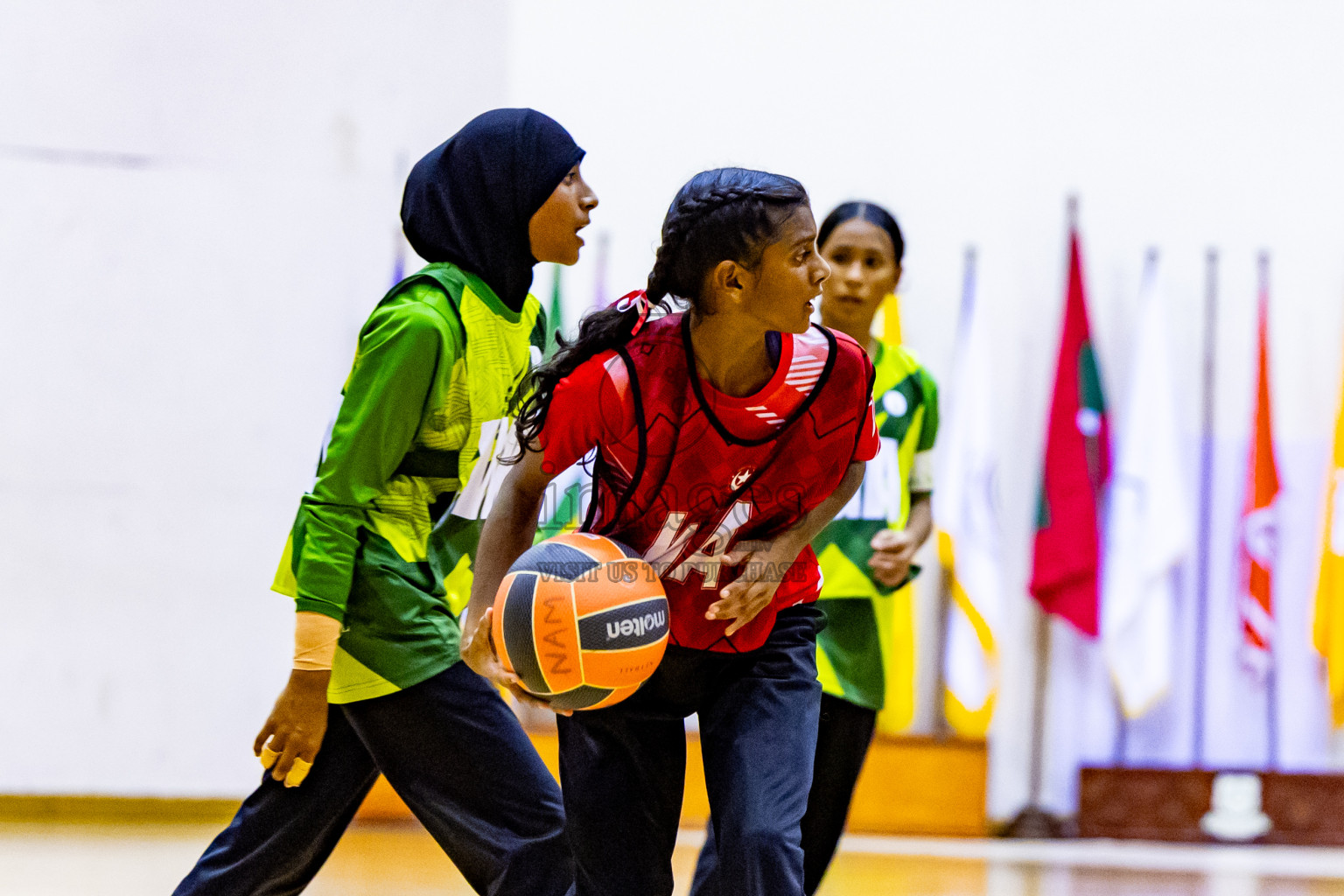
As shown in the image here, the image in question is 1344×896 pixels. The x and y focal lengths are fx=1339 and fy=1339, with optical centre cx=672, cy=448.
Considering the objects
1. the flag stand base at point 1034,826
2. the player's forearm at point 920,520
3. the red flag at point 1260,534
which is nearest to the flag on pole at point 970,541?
the flag stand base at point 1034,826

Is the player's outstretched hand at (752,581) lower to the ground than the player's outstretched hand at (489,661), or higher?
higher

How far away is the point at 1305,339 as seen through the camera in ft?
18.4

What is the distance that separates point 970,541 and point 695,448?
342cm

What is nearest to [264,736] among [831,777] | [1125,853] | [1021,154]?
[831,777]

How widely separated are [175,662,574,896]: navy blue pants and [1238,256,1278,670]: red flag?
3985 millimetres

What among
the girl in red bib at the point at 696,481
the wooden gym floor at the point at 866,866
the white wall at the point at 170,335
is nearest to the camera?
the girl in red bib at the point at 696,481

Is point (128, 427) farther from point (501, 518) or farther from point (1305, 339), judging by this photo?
point (1305, 339)

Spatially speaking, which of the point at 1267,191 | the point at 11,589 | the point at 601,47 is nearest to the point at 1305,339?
the point at 1267,191

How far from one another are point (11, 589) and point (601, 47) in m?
3.19

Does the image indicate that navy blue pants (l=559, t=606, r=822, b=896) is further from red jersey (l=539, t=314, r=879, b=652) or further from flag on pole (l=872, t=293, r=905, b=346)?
flag on pole (l=872, t=293, r=905, b=346)

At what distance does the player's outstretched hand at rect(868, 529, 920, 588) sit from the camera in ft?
10.2

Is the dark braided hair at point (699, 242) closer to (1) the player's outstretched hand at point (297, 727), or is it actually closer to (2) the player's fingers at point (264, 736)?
(1) the player's outstretched hand at point (297, 727)

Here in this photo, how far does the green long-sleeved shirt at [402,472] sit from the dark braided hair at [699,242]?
0.26 m

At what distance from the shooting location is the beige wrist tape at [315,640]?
216cm
